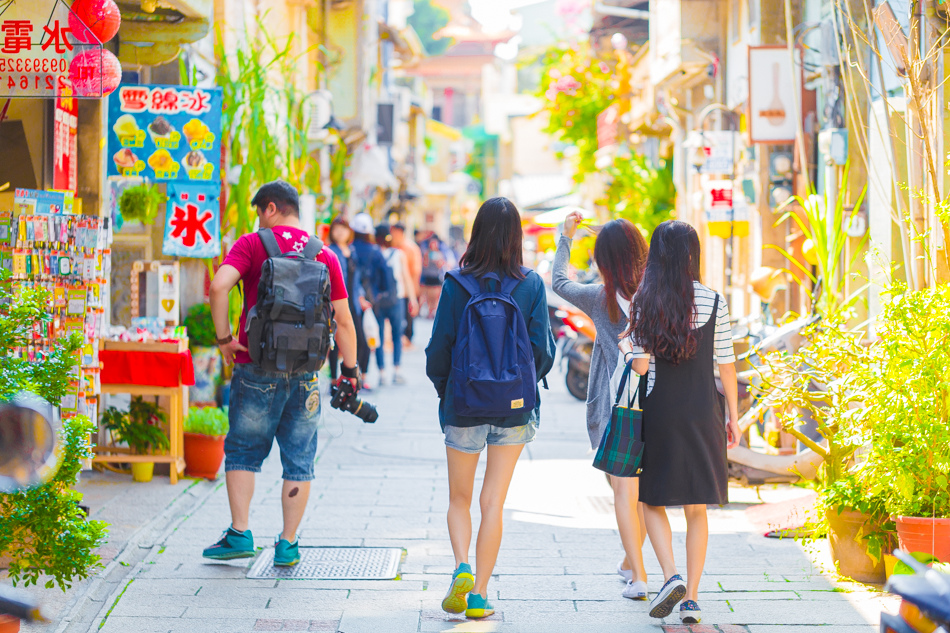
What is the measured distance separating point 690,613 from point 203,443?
4236 mm

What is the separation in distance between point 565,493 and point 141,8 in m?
4.37

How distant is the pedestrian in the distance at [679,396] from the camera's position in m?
4.80

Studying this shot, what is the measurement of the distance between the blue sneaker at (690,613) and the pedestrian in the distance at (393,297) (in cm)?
879

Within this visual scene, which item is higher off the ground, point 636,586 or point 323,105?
point 323,105

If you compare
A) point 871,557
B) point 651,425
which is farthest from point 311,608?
point 871,557

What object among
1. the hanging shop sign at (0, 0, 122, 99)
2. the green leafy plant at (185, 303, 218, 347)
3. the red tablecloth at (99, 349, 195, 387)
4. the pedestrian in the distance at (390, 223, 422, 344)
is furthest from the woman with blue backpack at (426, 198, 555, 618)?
the pedestrian in the distance at (390, 223, 422, 344)

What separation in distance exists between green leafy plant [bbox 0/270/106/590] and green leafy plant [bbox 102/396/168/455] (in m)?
2.91

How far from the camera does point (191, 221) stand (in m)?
8.41

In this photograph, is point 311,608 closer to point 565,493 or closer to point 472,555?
point 472,555

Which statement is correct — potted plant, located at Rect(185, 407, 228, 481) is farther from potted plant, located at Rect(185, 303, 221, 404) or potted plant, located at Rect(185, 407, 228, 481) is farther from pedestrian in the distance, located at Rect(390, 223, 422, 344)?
pedestrian in the distance, located at Rect(390, 223, 422, 344)

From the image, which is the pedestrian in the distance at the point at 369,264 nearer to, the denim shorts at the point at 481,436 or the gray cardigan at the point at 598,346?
the gray cardigan at the point at 598,346

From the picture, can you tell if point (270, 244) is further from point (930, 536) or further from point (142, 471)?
point (930, 536)

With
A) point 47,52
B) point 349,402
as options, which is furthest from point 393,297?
point 47,52

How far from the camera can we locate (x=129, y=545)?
19.5 ft
